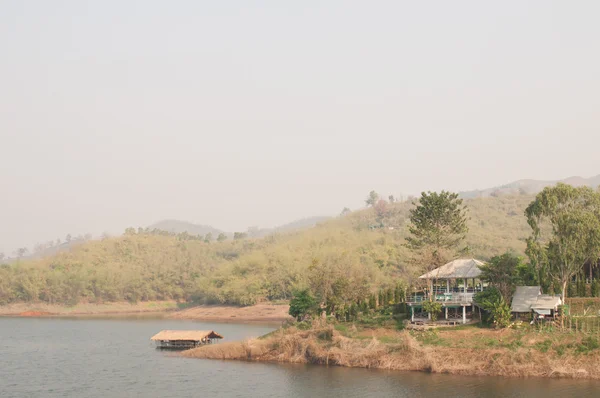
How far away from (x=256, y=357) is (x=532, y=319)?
23568 mm

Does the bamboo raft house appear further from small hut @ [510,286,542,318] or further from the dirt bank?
the dirt bank

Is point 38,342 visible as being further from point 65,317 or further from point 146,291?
point 146,291

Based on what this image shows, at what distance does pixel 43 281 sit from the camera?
474ft

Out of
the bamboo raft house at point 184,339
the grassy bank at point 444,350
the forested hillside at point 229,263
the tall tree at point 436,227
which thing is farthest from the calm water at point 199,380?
the forested hillside at point 229,263

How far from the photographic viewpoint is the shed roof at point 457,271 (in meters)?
56.9

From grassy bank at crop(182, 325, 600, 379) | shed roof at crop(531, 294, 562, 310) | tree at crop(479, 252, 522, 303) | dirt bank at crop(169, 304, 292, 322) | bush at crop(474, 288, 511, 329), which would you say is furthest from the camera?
dirt bank at crop(169, 304, 292, 322)

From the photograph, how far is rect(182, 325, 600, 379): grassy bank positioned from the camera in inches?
1821

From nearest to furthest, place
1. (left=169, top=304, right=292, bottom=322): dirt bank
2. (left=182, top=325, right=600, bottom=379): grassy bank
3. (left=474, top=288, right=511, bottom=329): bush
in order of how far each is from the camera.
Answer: (left=182, top=325, right=600, bottom=379): grassy bank < (left=474, top=288, right=511, bottom=329): bush < (left=169, top=304, right=292, bottom=322): dirt bank

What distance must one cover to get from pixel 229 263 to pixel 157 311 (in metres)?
19.0

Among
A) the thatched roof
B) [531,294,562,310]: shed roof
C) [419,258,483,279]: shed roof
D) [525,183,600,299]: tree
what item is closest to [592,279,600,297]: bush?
[525,183,600,299]: tree

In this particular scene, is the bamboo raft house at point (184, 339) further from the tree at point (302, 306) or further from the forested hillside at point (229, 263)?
the forested hillside at point (229, 263)

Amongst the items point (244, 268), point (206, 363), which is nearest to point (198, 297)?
point (244, 268)

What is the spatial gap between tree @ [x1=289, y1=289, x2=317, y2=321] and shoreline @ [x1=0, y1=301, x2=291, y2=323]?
45.9m

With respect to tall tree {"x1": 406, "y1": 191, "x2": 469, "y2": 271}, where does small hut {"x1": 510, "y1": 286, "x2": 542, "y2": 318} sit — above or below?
below
